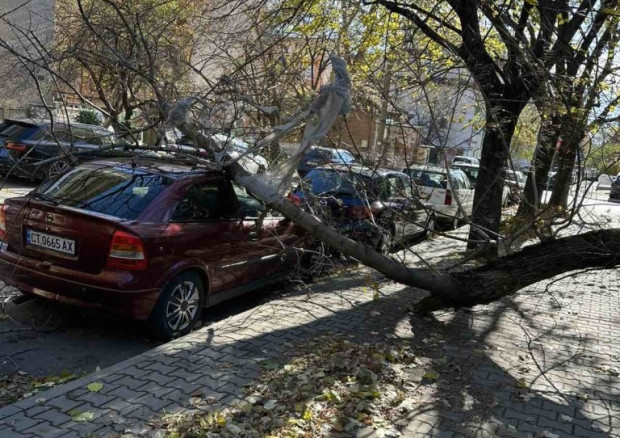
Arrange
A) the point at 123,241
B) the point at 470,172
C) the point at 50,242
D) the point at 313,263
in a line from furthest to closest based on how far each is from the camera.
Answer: the point at 470,172 < the point at 313,263 < the point at 50,242 < the point at 123,241

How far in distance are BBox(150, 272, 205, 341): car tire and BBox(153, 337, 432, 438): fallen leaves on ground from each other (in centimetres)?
115

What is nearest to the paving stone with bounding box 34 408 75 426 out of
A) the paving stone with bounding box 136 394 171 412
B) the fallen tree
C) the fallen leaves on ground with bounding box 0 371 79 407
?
the paving stone with bounding box 136 394 171 412

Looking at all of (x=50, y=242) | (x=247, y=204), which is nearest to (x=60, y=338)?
(x=50, y=242)

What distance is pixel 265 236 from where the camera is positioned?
20.7 feet

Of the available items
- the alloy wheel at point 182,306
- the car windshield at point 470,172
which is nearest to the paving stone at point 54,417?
the alloy wheel at point 182,306

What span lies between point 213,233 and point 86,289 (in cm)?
128

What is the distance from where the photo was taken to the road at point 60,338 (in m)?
4.54

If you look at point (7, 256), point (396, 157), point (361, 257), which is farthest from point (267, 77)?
point (7, 256)

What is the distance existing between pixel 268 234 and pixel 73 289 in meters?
2.28

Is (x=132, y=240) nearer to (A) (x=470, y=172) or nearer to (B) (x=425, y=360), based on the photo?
(B) (x=425, y=360)

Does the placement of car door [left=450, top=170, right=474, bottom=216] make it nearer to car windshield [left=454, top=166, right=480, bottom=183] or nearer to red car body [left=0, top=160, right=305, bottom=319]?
car windshield [left=454, top=166, right=480, bottom=183]

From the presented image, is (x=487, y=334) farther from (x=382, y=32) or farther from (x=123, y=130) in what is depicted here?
(x=382, y=32)

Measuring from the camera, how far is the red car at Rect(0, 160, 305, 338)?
470 cm

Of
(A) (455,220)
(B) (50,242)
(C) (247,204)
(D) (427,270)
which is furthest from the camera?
(A) (455,220)
